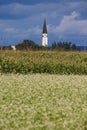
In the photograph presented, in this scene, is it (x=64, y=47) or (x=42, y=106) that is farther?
(x=64, y=47)

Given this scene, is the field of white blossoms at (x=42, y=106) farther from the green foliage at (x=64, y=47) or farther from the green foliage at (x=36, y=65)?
the green foliage at (x=64, y=47)

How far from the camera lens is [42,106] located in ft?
48.1

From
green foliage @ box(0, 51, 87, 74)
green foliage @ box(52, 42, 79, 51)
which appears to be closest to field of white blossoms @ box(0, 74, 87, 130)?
green foliage @ box(0, 51, 87, 74)

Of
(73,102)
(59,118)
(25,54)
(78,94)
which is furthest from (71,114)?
(25,54)

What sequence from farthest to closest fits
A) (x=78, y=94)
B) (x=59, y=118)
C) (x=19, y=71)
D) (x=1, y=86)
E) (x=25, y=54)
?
(x=25, y=54)
(x=19, y=71)
(x=1, y=86)
(x=78, y=94)
(x=59, y=118)

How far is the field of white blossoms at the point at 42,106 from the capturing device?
1165 centimetres

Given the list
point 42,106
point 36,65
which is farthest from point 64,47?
point 42,106

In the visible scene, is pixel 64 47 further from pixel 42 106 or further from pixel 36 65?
pixel 42 106

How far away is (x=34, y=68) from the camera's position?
33188 millimetres

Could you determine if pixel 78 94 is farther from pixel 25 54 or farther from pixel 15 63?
pixel 25 54

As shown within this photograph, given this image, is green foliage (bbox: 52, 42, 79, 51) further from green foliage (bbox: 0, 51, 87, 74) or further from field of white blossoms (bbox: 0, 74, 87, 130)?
field of white blossoms (bbox: 0, 74, 87, 130)

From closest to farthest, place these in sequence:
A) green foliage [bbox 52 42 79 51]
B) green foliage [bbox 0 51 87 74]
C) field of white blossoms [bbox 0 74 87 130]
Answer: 1. field of white blossoms [bbox 0 74 87 130]
2. green foliage [bbox 0 51 87 74]
3. green foliage [bbox 52 42 79 51]

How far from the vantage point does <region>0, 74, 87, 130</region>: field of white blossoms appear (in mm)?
11655

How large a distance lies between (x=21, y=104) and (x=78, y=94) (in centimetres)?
445
